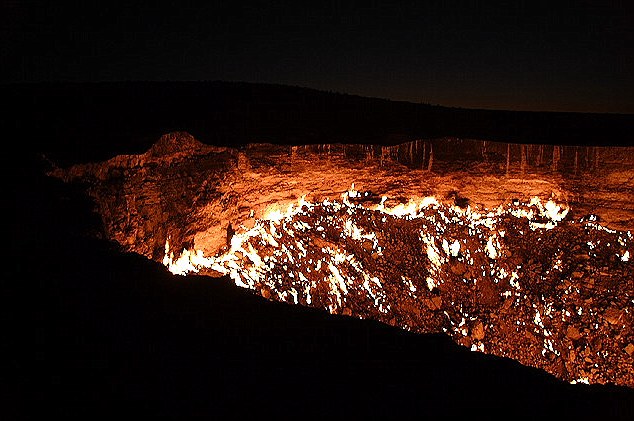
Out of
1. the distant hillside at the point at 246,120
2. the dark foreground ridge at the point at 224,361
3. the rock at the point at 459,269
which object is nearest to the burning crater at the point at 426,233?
the rock at the point at 459,269

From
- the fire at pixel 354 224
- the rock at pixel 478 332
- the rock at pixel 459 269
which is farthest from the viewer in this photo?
the rock at pixel 459 269

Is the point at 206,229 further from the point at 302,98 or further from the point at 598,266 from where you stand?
the point at 598,266

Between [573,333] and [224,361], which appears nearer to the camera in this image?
[224,361]

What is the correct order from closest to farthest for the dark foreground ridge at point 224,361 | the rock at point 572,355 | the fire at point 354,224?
the dark foreground ridge at point 224,361 < the rock at point 572,355 < the fire at point 354,224

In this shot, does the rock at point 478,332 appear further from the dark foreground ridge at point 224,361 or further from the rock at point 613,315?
the dark foreground ridge at point 224,361

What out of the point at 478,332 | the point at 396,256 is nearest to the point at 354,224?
the point at 396,256

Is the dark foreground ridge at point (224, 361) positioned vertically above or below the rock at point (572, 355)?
above

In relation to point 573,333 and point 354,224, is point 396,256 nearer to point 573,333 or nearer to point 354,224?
point 354,224
